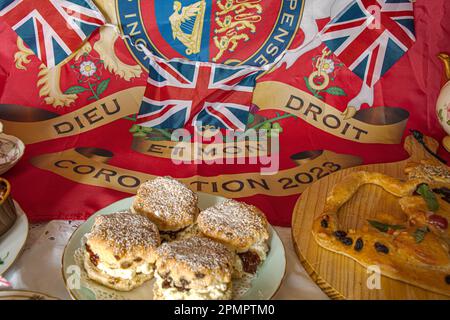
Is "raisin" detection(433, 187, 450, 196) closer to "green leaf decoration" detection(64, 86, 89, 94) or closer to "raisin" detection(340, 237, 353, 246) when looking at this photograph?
"raisin" detection(340, 237, 353, 246)

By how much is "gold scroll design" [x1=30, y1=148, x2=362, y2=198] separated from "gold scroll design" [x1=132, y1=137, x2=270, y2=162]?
11cm

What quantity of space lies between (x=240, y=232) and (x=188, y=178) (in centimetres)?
47

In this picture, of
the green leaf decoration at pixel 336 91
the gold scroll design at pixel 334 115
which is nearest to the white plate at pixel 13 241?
the gold scroll design at pixel 334 115

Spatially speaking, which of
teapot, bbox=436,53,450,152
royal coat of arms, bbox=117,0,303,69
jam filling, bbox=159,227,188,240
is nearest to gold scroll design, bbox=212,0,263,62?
royal coat of arms, bbox=117,0,303,69

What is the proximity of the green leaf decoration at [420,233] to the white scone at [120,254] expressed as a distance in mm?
558

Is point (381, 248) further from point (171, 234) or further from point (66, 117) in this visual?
point (66, 117)

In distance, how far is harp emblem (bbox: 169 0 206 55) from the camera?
5.48ft

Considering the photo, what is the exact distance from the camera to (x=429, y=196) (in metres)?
1.20

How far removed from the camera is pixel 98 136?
5.28 ft

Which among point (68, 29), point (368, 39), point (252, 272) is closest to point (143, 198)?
point (252, 272)

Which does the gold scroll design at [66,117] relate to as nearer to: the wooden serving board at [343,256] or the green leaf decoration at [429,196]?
the wooden serving board at [343,256]

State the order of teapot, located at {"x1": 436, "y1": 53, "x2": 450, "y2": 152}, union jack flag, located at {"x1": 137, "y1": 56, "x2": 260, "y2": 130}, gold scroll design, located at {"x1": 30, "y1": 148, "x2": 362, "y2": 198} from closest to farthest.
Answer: gold scroll design, located at {"x1": 30, "y1": 148, "x2": 362, "y2": 198} < teapot, located at {"x1": 436, "y1": 53, "x2": 450, "y2": 152} < union jack flag, located at {"x1": 137, "y1": 56, "x2": 260, "y2": 130}

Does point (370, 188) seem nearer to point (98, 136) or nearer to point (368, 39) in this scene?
point (368, 39)
